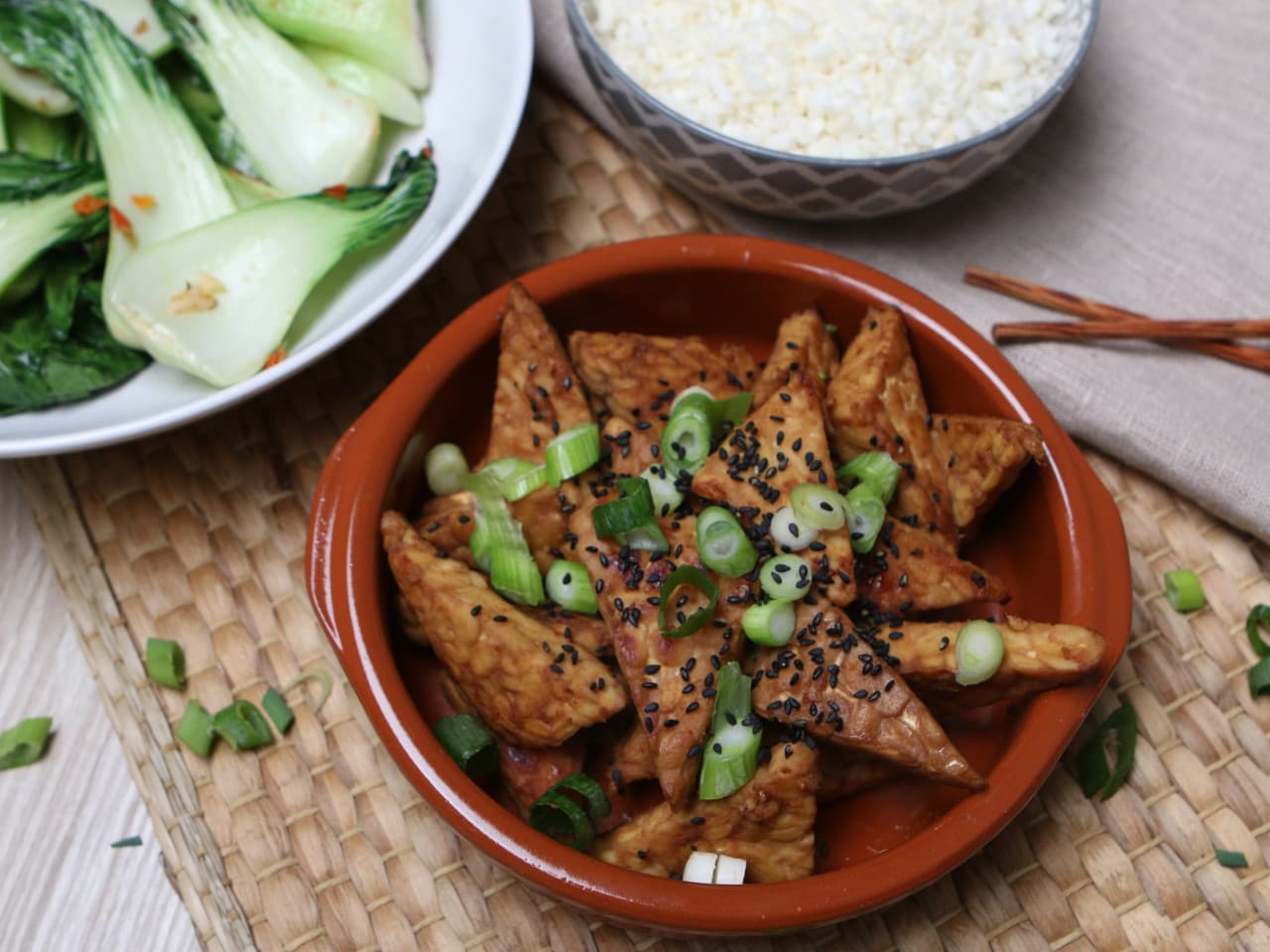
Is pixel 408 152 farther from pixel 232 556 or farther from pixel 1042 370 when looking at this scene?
pixel 1042 370

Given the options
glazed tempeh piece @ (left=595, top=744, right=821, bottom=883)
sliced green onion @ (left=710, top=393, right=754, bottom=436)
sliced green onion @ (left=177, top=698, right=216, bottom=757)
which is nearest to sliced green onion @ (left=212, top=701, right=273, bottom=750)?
sliced green onion @ (left=177, top=698, right=216, bottom=757)

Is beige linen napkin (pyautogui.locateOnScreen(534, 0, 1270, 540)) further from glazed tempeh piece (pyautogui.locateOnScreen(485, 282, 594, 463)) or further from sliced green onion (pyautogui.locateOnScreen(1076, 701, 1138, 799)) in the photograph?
glazed tempeh piece (pyautogui.locateOnScreen(485, 282, 594, 463))

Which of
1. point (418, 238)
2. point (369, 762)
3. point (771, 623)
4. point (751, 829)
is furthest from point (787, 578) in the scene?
point (418, 238)

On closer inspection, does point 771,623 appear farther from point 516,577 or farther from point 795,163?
point 795,163

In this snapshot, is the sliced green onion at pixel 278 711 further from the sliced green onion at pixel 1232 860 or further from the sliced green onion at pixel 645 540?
the sliced green onion at pixel 1232 860

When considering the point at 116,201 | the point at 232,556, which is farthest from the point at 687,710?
the point at 116,201

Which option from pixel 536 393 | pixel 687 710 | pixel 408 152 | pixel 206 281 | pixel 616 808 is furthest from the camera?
pixel 408 152
